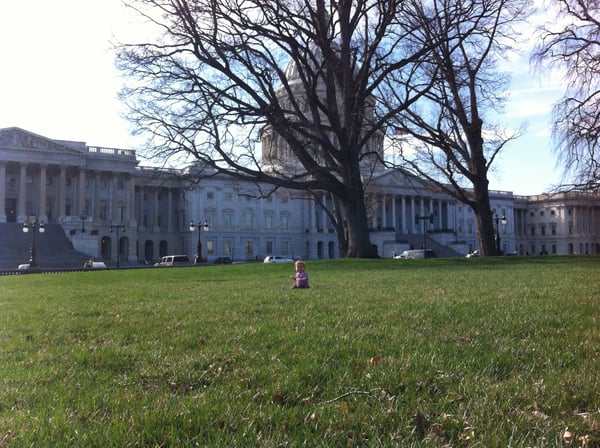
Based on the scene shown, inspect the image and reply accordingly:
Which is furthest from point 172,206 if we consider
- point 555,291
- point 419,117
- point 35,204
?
point 555,291

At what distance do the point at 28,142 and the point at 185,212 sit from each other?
27.7 m

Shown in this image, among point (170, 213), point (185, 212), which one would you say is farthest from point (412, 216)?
point (170, 213)

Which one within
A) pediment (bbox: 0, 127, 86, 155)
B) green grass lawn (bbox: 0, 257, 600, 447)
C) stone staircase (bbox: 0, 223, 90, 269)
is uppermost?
pediment (bbox: 0, 127, 86, 155)

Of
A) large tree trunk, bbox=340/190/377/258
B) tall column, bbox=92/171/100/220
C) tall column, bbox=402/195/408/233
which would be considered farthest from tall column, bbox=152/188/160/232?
large tree trunk, bbox=340/190/377/258

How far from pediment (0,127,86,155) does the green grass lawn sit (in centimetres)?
7720

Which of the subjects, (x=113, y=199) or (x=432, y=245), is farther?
(x=432, y=245)

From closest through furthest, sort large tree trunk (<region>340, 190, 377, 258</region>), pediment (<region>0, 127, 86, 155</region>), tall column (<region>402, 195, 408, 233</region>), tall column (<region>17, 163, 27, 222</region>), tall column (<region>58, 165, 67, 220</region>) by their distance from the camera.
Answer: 1. large tree trunk (<region>340, 190, 377, 258</region>)
2. pediment (<region>0, 127, 86, 155</region>)
3. tall column (<region>17, 163, 27, 222</region>)
4. tall column (<region>58, 165, 67, 220</region>)
5. tall column (<region>402, 195, 408, 233</region>)

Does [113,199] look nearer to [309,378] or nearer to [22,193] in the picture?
[22,193]

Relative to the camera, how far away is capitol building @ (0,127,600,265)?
77125 mm

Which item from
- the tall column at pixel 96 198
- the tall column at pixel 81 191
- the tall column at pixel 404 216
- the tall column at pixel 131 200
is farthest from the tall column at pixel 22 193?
the tall column at pixel 404 216

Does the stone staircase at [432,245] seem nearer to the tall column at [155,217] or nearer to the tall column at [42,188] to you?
the tall column at [155,217]

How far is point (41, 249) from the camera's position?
63469 millimetres

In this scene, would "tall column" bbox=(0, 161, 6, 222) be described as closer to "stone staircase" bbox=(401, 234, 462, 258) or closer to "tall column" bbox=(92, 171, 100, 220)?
"tall column" bbox=(92, 171, 100, 220)

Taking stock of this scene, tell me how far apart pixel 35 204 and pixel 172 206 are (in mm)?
23216
